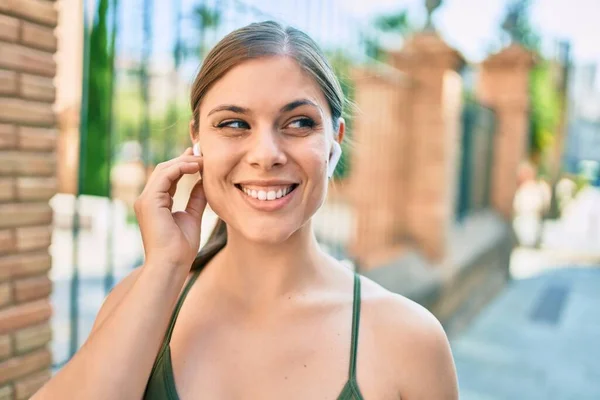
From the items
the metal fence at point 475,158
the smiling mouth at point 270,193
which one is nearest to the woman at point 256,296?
the smiling mouth at point 270,193

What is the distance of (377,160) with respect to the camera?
5.88 metres

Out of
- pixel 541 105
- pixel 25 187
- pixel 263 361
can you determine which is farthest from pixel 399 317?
pixel 541 105

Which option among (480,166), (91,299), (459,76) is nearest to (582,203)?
(480,166)

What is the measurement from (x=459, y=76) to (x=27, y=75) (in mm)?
5363

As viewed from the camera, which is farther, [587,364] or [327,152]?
[587,364]

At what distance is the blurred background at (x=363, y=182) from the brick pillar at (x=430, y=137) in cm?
1

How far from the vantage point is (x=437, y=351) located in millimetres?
1495

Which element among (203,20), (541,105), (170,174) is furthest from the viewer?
(541,105)

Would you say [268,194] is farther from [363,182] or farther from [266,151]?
[363,182]

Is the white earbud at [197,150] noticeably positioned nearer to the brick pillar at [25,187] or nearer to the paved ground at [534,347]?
the brick pillar at [25,187]

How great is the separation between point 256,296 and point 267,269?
0.08 m

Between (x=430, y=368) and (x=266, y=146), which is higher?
(x=266, y=146)

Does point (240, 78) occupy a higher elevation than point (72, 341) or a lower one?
higher

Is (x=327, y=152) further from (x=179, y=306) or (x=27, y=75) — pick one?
(x=27, y=75)
